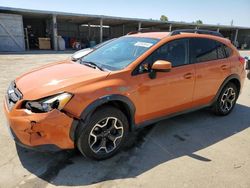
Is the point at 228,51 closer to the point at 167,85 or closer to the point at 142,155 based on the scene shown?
the point at 167,85

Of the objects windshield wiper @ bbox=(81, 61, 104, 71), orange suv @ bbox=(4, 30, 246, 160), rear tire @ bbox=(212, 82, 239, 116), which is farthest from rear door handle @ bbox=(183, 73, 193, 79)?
windshield wiper @ bbox=(81, 61, 104, 71)

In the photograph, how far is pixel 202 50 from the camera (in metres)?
4.06

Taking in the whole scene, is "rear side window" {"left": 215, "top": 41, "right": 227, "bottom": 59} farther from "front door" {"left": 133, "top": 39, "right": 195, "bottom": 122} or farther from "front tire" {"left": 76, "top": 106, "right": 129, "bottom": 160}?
"front tire" {"left": 76, "top": 106, "right": 129, "bottom": 160}

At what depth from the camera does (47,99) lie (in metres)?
2.53

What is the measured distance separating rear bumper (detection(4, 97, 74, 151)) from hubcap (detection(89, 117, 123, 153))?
36 cm

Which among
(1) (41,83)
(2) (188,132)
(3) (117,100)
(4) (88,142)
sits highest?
(1) (41,83)

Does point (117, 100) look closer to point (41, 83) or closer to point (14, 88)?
point (41, 83)

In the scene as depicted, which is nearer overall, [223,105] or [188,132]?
[188,132]

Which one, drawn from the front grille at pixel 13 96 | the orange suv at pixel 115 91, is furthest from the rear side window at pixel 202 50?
the front grille at pixel 13 96

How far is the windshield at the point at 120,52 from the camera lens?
129 inches

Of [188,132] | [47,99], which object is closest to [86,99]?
[47,99]

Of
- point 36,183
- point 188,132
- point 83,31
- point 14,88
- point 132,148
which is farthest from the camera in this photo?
point 83,31

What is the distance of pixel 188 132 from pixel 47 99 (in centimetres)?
257

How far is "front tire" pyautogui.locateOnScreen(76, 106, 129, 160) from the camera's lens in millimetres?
2752
